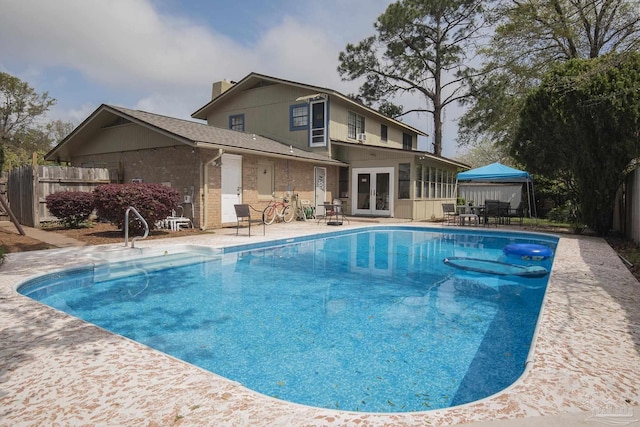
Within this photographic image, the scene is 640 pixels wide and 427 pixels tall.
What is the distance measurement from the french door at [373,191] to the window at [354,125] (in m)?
2.17

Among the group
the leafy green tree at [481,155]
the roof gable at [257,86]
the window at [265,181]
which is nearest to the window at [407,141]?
the roof gable at [257,86]

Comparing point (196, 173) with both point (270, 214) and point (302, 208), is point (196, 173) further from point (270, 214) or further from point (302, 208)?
point (302, 208)

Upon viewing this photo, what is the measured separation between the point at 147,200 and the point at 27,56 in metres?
11.7

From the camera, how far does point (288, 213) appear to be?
1619 centimetres

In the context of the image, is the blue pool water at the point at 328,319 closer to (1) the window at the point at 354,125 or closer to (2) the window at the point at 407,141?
(1) the window at the point at 354,125

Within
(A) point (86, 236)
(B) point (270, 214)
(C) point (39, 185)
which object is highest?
(C) point (39, 185)

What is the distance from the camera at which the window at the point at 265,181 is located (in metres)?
14.7

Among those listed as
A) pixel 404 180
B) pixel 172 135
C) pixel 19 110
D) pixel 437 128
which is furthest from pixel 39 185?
pixel 437 128

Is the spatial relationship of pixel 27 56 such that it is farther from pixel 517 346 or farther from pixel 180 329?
pixel 517 346

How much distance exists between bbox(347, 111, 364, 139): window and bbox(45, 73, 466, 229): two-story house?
52 mm

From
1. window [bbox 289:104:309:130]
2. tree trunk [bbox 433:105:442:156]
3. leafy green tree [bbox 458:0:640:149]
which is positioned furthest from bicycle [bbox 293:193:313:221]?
tree trunk [bbox 433:105:442:156]

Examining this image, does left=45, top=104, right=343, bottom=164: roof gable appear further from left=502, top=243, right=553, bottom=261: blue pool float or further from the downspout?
left=502, top=243, right=553, bottom=261: blue pool float

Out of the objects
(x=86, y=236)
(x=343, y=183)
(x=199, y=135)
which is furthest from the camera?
(x=343, y=183)

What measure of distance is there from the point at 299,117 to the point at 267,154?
204 inches
